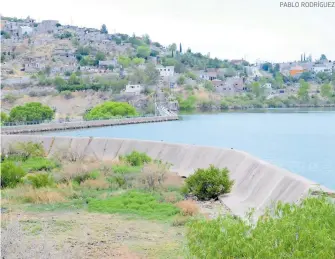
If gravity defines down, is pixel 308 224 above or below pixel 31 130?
above

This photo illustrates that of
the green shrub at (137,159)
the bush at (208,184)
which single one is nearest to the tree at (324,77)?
the green shrub at (137,159)

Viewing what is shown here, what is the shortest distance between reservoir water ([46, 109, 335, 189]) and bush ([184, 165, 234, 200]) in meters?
6.63

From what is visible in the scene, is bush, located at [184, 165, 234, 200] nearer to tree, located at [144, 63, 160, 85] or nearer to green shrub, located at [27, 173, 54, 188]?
green shrub, located at [27, 173, 54, 188]

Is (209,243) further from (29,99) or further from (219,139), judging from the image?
(29,99)

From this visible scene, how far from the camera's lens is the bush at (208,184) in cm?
2171

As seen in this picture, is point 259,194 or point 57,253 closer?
point 57,253

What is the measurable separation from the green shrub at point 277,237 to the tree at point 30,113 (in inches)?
2464

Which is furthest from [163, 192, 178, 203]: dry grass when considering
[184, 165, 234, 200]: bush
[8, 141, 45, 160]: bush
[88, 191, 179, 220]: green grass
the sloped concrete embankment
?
[8, 141, 45, 160]: bush

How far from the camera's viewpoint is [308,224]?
8.14 m

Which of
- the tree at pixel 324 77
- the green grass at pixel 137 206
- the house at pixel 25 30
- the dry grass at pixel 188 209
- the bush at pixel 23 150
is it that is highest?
the house at pixel 25 30

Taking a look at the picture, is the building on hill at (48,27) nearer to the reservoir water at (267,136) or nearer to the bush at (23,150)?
the reservoir water at (267,136)

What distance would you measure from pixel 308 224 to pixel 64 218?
11.4 metres

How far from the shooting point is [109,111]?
7881 centimetres

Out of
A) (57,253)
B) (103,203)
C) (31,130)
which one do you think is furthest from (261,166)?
(31,130)
